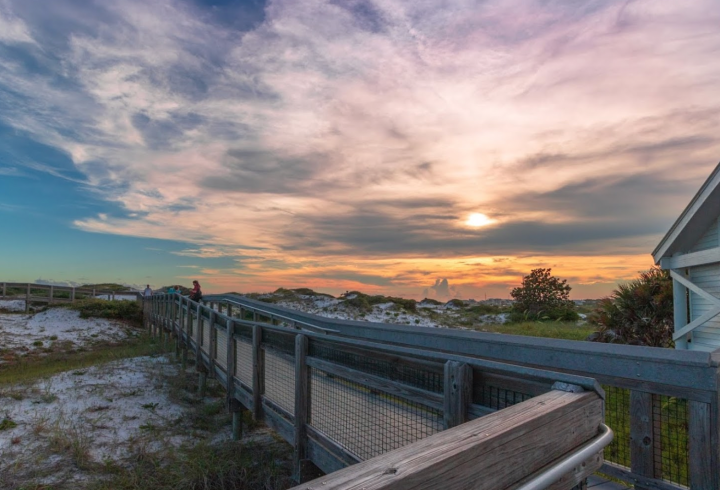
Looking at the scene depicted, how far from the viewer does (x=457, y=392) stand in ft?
10.5

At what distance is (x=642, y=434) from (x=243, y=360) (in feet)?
21.6

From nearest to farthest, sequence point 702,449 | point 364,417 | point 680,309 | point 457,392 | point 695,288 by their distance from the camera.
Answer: point 457,392
point 702,449
point 364,417
point 695,288
point 680,309

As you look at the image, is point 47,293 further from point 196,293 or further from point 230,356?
point 230,356

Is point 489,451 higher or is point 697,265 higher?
point 697,265

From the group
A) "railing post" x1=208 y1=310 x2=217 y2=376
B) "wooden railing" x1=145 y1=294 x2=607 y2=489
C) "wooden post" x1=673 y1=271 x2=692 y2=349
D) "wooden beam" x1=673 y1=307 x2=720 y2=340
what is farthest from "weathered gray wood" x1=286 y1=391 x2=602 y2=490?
"wooden post" x1=673 y1=271 x2=692 y2=349

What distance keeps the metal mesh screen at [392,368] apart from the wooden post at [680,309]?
10.8m

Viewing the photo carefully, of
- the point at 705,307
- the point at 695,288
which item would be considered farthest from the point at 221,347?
the point at 705,307

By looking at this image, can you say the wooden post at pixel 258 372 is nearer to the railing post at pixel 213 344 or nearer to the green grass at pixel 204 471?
the green grass at pixel 204 471

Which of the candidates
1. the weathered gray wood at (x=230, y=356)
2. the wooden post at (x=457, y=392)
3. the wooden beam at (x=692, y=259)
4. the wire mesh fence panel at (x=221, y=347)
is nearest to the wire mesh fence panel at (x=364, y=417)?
the wooden post at (x=457, y=392)

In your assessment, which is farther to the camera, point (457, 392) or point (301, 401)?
point (301, 401)

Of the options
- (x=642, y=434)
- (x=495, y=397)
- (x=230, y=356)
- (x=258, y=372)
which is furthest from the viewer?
(x=230, y=356)

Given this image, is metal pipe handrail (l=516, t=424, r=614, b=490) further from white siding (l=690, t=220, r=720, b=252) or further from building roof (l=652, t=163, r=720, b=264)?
white siding (l=690, t=220, r=720, b=252)

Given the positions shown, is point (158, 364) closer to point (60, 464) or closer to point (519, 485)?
point (60, 464)

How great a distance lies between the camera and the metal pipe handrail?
186 centimetres
